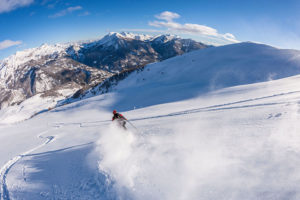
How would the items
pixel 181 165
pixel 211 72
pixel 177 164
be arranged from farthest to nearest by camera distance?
pixel 211 72, pixel 177 164, pixel 181 165

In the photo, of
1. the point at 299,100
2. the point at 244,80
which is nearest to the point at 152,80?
the point at 244,80

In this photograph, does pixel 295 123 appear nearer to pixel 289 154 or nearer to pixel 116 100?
pixel 289 154

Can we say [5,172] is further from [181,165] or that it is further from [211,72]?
[211,72]

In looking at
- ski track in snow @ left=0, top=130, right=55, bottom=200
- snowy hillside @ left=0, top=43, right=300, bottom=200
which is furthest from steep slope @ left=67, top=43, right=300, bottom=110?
ski track in snow @ left=0, top=130, right=55, bottom=200

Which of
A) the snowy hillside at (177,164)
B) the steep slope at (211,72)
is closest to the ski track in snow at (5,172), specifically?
the snowy hillside at (177,164)

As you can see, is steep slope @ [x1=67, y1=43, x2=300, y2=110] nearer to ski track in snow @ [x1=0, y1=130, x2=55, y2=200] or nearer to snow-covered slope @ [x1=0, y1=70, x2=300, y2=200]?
snow-covered slope @ [x1=0, y1=70, x2=300, y2=200]

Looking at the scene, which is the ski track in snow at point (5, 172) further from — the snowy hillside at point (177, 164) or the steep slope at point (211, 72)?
the steep slope at point (211, 72)

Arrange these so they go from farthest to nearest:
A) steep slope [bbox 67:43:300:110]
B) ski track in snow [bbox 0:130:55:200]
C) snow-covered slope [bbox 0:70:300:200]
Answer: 1. steep slope [bbox 67:43:300:110]
2. ski track in snow [bbox 0:130:55:200]
3. snow-covered slope [bbox 0:70:300:200]

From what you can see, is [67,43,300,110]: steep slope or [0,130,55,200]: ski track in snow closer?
[0,130,55,200]: ski track in snow

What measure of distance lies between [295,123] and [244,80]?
2599 cm

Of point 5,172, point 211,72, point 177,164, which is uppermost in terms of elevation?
point 211,72

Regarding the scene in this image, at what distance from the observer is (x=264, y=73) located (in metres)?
Result: 31.7

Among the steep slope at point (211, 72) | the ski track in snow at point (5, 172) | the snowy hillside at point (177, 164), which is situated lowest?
the ski track in snow at point (5, 172)

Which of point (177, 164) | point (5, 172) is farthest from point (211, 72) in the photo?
point (5, 172)
